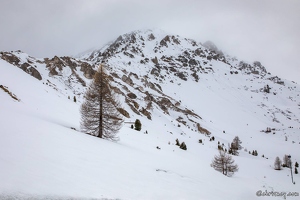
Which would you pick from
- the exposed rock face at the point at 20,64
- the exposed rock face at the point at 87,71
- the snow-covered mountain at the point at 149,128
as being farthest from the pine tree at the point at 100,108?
the exposed rock face at the point at 87,71

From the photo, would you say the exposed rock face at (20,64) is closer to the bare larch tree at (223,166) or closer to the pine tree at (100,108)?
the pine tree at (100,108)

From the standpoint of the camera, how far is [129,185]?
282 inches

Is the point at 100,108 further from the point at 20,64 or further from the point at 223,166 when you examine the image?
the point at 20,64

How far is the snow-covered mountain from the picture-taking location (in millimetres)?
6473

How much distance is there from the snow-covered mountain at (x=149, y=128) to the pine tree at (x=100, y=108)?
5.32ft

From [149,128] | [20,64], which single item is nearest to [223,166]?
[149,128]

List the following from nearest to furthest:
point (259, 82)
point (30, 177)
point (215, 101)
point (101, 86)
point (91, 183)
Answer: point (30, 177), point (91, 183), point (101, 86), point (215, 101), point (259, 82)

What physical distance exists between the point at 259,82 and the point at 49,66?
161 meters

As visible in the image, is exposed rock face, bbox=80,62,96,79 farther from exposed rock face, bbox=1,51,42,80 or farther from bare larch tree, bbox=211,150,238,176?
bare larch tree, bbox=211,150,238,176

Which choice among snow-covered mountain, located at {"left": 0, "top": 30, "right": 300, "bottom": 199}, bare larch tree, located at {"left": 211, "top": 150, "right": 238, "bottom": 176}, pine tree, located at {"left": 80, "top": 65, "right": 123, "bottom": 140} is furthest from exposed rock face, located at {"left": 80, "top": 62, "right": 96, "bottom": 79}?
bare larch tree, located at {"left": 211, "top": 150, "right": 238, "bottom": 176}

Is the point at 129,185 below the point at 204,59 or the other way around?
below

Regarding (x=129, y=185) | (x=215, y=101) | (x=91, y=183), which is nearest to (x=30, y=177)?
(x=91, y=183)

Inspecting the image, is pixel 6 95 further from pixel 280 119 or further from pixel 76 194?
pixel 280 119

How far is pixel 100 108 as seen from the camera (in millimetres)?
16031
